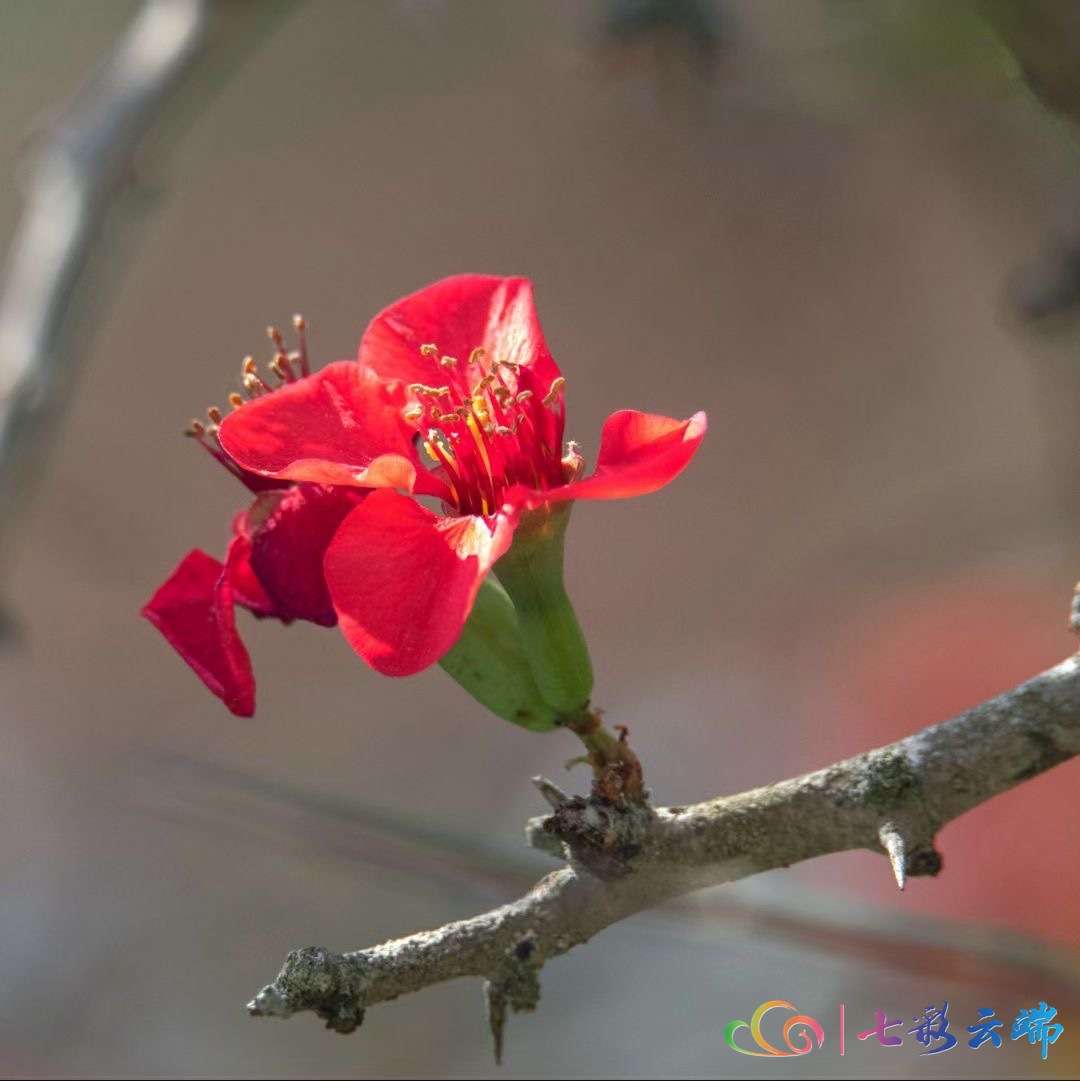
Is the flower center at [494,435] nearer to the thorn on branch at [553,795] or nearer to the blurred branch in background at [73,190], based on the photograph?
the thorn on branch at [553,795]

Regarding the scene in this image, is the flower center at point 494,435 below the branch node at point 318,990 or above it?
above

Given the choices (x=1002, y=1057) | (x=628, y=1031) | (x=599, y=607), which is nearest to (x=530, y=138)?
(x=599, y=607)

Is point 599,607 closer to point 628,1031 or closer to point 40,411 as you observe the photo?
point 628,1031

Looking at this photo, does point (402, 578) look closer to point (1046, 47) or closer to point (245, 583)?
point (245, 583)

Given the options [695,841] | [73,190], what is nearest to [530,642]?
[695,841]

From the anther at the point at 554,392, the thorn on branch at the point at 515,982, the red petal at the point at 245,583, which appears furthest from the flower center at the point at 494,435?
the thorn on branch at the point at 515,982

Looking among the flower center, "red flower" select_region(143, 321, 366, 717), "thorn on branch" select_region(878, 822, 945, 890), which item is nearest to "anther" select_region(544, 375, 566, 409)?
the flower center

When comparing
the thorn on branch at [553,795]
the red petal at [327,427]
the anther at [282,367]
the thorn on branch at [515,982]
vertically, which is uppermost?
the anther at [282,367]
